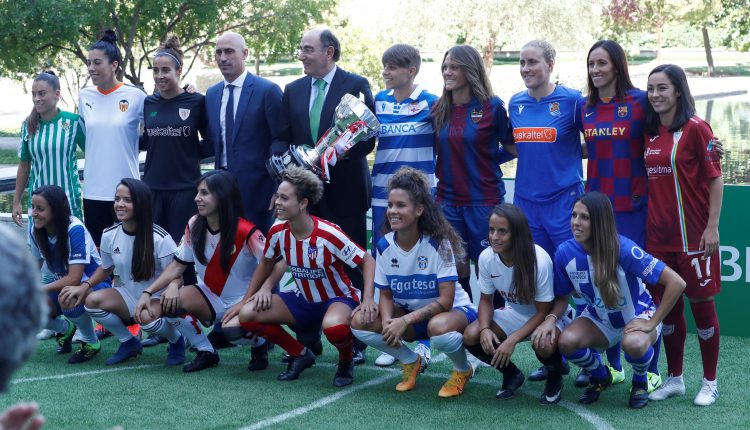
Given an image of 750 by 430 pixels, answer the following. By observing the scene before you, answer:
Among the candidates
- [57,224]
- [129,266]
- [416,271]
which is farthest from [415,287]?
[57,224]

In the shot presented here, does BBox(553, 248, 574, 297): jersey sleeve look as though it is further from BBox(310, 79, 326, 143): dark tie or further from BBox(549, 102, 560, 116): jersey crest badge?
BBox(310, 79, 326, 143): dark tie

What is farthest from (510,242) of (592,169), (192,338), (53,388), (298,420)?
(53,388)

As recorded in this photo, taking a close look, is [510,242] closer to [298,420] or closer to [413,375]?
[413,375]

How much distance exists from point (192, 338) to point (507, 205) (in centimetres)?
207

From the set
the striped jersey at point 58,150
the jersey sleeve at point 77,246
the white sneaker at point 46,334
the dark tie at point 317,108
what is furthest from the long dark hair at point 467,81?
the white sneaker at point 46,334

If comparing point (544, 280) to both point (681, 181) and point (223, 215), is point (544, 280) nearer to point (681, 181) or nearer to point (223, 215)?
point (681, 181)

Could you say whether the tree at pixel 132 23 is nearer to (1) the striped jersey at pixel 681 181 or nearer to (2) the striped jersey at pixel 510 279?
(2) the striped jersey at pixel 510 279

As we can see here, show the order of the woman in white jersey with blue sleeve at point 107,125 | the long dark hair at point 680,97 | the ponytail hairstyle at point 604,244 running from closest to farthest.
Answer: the ponytail hairstyle at point 604,244
the long dark hair at point 680,97
the woman in white jersey with blue sleeve at point 107,125

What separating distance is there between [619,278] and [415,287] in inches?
42.8

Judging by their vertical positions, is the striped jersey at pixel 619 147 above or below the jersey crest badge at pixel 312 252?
above

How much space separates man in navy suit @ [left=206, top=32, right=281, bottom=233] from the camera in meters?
6.06

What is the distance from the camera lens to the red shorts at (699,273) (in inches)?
195

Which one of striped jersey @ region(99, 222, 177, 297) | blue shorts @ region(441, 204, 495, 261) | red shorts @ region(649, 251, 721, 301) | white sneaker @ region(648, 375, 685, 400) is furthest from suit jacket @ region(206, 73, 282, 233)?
white sneaker @ region(648, 375, 685, 400)

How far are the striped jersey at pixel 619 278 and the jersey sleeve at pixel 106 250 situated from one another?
108 inches
